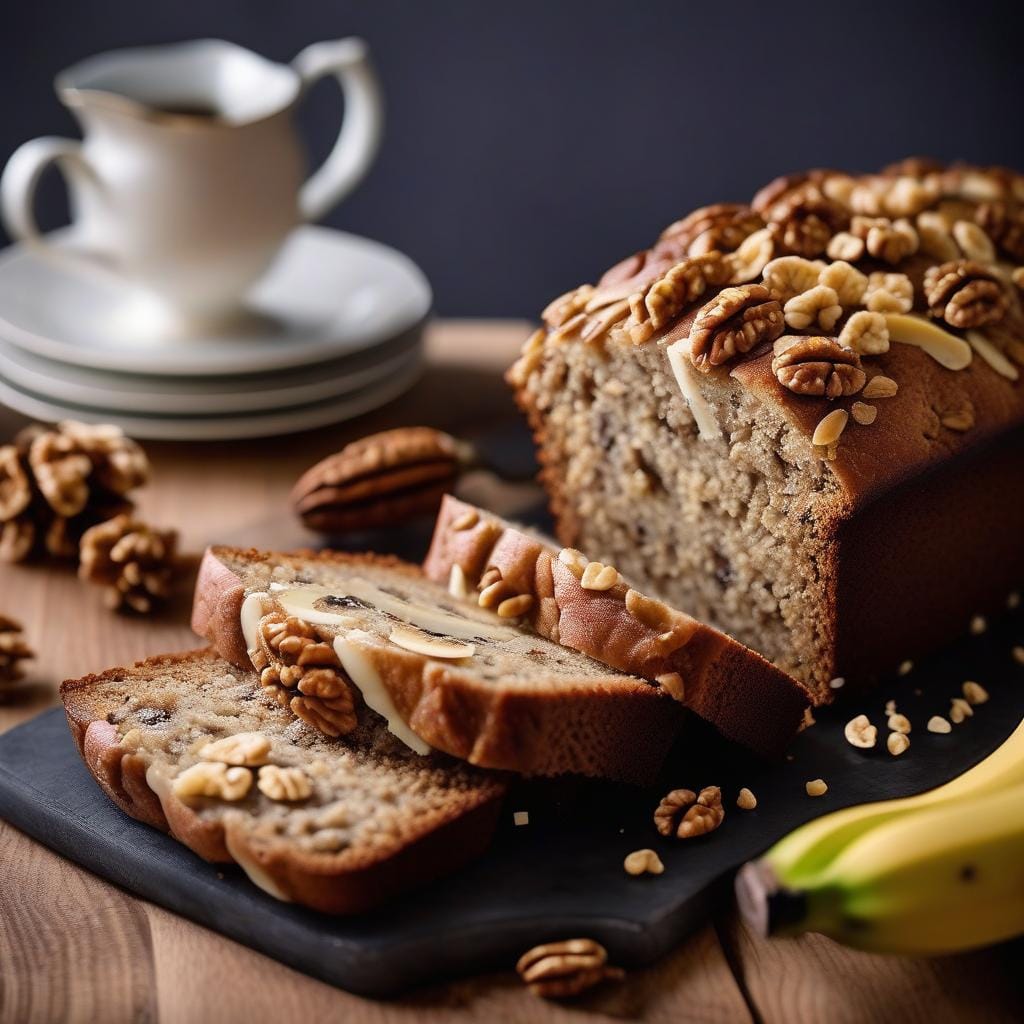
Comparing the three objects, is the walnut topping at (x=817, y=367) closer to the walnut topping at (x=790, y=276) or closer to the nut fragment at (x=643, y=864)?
the walnut topping at (x=790, y=276)

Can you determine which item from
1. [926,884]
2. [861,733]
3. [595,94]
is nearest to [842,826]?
[926,884]

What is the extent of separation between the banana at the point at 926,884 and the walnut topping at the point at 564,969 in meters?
0.28

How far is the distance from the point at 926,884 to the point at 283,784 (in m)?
0.83

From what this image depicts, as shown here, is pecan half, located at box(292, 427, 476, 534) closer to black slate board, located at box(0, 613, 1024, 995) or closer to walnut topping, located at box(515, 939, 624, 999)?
black slate board, located at box(0, 613, 1024, 995)

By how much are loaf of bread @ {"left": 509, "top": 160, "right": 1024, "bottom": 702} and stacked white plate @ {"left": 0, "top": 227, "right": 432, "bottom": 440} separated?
804 millimetres

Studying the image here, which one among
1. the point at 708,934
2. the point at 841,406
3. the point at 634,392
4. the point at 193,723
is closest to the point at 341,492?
the point at 634,392

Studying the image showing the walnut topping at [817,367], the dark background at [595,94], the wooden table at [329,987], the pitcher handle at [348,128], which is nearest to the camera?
the wooden table at [329,987]

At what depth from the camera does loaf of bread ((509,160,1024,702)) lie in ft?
7.58

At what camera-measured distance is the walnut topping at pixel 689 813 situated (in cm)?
204

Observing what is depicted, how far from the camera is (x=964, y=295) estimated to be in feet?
8.23

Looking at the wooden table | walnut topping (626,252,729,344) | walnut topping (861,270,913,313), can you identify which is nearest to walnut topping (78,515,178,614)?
the wooden table

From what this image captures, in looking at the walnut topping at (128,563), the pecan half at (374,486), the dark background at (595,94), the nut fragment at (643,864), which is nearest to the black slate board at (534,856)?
the nut fragment at (643,864)

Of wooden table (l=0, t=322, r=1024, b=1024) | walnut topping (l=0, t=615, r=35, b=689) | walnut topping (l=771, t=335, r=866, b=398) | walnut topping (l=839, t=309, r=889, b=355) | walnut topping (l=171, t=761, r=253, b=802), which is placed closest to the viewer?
wooden table (l=0, t=322, r=1024, b=1024)

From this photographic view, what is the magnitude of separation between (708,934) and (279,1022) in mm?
578
